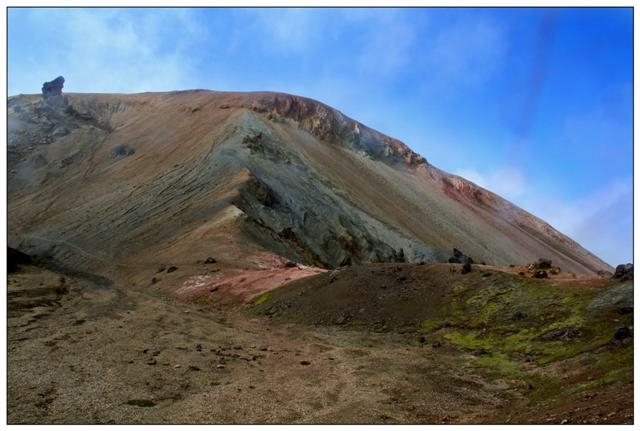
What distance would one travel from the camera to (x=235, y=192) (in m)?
56.5

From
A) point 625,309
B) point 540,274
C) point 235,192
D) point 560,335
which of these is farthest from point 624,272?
point 235,192

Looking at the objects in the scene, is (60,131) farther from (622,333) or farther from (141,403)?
(622,333)

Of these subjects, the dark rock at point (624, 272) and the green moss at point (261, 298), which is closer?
the dark rock at point (624, 272)

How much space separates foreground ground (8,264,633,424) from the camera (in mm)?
13633

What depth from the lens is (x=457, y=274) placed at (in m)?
28.0

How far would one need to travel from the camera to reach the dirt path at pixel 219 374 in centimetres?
1354

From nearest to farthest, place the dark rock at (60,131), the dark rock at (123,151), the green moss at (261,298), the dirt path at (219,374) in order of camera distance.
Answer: the dirt path at (219,374) → the green moss at (261,298) → the dark rock at (123,151) → the dark rock at (60,131)

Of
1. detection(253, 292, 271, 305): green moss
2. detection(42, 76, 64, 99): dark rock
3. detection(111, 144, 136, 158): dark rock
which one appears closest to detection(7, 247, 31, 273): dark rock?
detection(253, 292, 271, 305): green moss

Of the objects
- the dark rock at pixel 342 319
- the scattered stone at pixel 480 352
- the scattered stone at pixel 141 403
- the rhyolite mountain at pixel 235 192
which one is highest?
the rhyolite mountain at pixel 235 192

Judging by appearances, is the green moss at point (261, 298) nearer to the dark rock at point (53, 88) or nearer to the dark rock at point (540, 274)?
the dark rock at point (540, 274)

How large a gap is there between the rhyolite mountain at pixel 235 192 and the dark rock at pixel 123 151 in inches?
10.1

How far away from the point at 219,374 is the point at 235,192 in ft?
132

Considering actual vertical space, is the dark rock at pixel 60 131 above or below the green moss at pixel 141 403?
above

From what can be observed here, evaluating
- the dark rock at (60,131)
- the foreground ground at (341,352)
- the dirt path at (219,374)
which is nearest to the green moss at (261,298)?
the foreground ground at (341,352)
